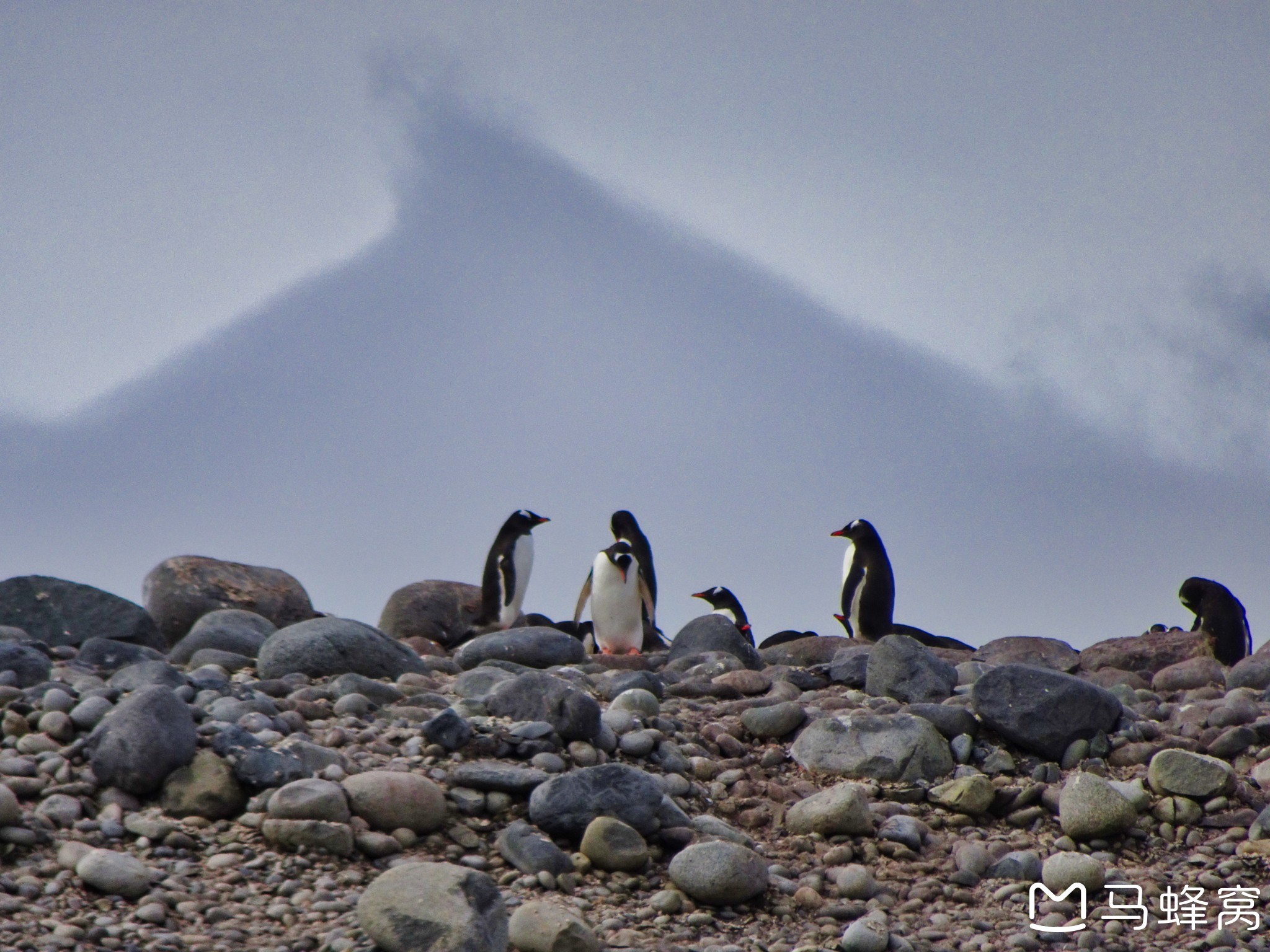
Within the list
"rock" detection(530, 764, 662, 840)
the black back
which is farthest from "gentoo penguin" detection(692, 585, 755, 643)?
"rock" detection(530, 764, 662, 840)

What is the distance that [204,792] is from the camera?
440cm

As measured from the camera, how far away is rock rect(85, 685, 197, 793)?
14.6ft

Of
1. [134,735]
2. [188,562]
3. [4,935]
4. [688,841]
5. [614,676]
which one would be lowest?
[4,935]

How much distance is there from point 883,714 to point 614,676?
1559 millimetres

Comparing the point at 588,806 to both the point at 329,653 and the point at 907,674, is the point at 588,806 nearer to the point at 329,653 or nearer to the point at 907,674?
the point at 329,653

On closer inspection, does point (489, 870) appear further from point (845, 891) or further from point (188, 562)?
point (188, 562)

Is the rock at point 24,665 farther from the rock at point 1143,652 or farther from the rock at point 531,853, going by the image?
the rock at point 1143,652

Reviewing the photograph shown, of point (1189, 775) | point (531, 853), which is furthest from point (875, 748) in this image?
point (531, 853)

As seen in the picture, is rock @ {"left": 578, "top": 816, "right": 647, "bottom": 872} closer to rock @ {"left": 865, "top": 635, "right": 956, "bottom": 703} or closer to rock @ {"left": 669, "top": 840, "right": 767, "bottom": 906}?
rock @ {"left": 669, "top": 840, "right": 767, "bottom": 906}

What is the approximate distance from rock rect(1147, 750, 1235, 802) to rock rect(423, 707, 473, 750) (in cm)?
315

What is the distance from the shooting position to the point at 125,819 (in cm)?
430

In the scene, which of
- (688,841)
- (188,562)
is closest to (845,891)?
(688,841)

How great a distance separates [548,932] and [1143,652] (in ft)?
27.7

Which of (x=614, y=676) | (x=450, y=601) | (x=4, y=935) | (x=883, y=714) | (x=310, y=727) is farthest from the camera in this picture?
(x=450, y=601)
